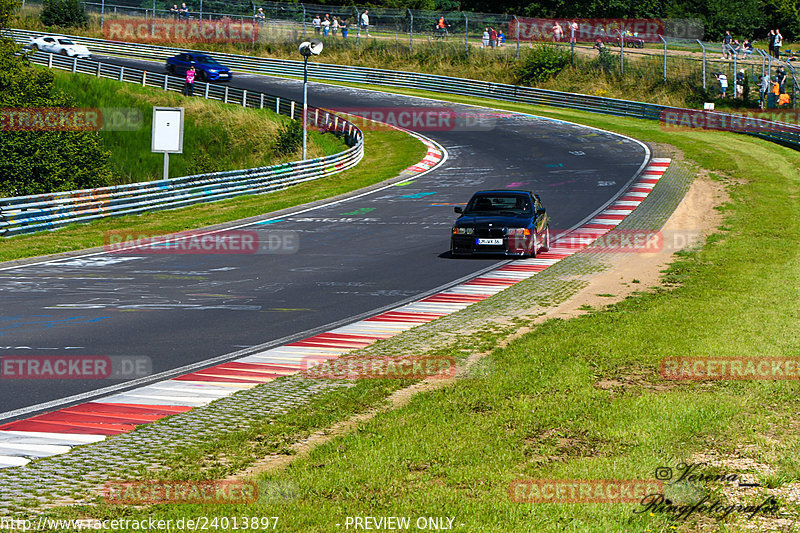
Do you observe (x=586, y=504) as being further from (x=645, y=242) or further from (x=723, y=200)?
(x=723, y=200)

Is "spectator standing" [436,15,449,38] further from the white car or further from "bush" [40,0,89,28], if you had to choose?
"bush" [40,0,89,28]

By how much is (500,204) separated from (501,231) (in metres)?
1.40

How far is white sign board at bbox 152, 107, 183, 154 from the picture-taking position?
31.6 meters

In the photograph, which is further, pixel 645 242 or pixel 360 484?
pixel 645 242

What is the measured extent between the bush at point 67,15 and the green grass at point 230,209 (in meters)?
41.3

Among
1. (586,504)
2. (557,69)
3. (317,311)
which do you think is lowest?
(317,311)

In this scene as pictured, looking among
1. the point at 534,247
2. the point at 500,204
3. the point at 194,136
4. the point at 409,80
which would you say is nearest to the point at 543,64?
the point at 409,80

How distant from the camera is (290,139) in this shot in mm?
44375

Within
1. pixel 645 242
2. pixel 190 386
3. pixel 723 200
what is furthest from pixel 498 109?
pixel 190 386

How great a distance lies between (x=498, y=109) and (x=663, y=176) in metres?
22.4

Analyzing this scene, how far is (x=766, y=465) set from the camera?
671 centimetres

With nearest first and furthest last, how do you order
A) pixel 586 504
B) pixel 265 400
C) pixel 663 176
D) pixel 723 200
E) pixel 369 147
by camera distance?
1. pixel 586 504
2. pixel 265 400
3. pixel 723 200
4. pixel 663 176
5. pixel 369 147

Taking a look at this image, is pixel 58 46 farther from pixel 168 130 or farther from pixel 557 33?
pixel 168 130

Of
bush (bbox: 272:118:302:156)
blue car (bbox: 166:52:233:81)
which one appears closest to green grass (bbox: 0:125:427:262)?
bush (bbox: 272:118:302:156)
